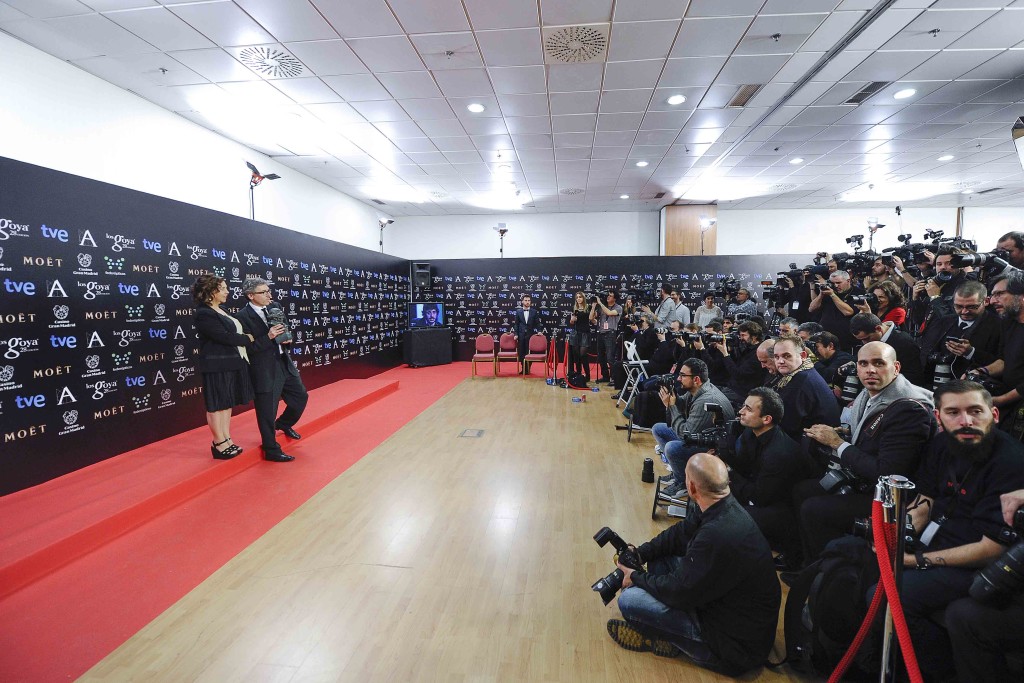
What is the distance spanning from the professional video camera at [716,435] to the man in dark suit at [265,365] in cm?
354

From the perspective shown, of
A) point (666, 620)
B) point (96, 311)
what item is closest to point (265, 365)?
point (96, 311)

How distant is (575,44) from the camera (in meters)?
3.85

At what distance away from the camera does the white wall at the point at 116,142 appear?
3703 millimetres

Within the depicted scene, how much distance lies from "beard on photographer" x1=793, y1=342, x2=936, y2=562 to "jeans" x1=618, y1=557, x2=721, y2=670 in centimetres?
85

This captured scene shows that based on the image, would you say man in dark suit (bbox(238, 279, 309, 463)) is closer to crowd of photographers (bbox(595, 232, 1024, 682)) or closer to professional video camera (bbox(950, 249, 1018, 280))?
crowd of photographers (bbox(595, 232, 1024, 682))

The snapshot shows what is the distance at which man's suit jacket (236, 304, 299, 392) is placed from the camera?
4055 millimetres

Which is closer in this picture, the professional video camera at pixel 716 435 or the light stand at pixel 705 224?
the professional video camera at pixel 716 435

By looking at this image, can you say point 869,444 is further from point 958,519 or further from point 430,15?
point 430,15

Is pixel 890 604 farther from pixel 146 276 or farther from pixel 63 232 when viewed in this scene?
pixel 146 276

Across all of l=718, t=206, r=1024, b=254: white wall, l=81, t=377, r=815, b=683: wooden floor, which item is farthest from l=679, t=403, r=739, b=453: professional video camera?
l=718, t=206, r=1024, b=254: white wall

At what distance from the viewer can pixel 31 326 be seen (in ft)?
11.2

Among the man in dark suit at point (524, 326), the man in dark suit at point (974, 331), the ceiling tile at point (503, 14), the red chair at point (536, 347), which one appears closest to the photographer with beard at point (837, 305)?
the man in dark suit at point (974, 331)

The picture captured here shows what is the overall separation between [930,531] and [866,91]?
494 cm

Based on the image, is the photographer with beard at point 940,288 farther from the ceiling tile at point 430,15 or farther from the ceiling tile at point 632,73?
the ceiling tile at point 430,15
